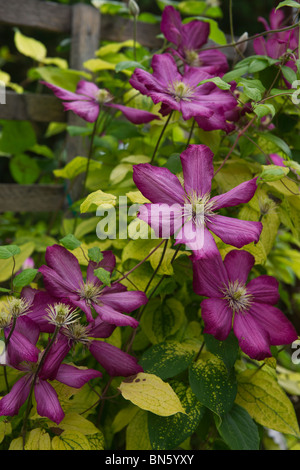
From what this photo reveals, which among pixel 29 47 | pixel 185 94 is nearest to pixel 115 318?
pixel 185 94

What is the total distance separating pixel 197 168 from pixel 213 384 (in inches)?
11.4

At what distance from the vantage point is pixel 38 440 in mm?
581

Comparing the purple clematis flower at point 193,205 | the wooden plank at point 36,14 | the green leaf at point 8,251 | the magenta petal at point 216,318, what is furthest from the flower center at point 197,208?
the wooden plank at point 36,14

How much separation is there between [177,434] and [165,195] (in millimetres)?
313

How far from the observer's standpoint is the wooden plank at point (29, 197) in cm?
126

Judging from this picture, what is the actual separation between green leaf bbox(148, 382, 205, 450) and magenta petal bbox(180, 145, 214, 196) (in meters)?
0.29

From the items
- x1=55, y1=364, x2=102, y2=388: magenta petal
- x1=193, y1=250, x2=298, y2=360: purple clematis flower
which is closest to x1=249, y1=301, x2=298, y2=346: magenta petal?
x1=193, y1=250, x2=298, y2=360: purple clematis flower

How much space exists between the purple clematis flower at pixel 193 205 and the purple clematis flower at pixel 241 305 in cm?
5

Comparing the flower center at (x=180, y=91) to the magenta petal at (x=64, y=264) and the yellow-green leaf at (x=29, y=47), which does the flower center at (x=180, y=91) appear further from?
the yellow-green leaf at (x=29, y=47)

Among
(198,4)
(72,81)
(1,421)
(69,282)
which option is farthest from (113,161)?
(198,4)

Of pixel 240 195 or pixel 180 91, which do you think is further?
pixel 180 91

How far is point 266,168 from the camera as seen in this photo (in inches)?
22.2

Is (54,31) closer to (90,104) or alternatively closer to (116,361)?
(90,104)
